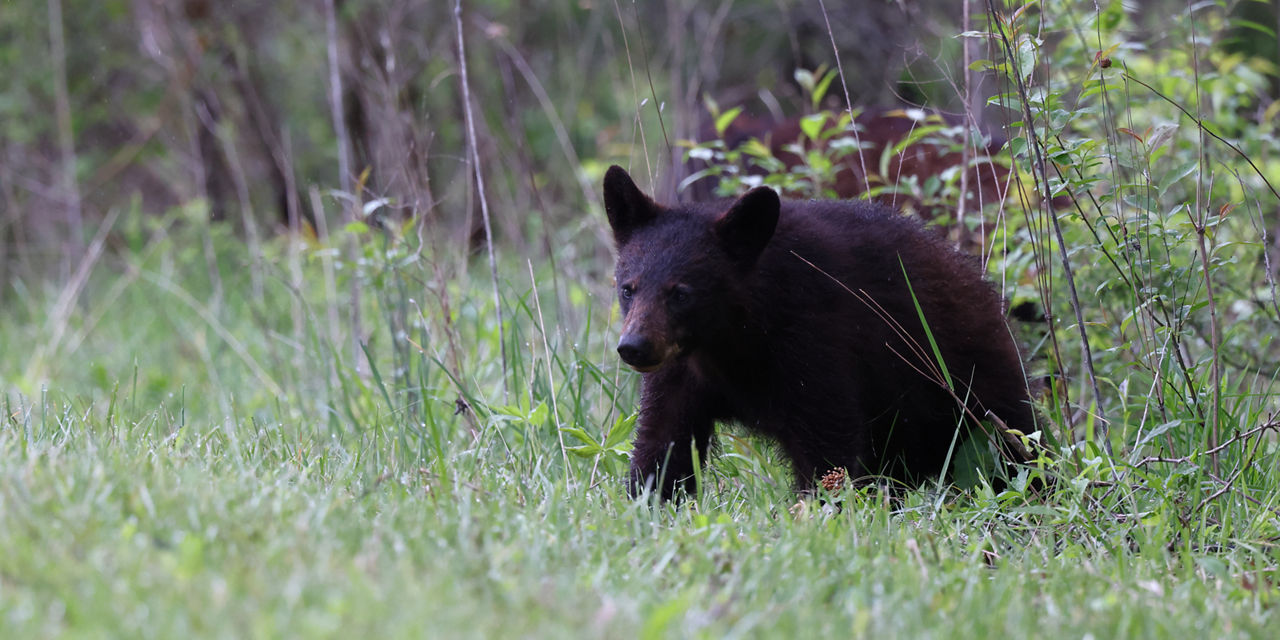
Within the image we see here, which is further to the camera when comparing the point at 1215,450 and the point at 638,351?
the point at 638,351

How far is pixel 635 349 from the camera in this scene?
374 cm

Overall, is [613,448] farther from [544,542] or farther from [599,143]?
[599,143]

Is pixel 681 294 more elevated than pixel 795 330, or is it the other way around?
pixel 681 294

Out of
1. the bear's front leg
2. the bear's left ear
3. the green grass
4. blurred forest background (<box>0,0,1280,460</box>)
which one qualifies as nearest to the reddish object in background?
blurred forest background (<box>0,0,1280,460</box>)

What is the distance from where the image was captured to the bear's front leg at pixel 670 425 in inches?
160

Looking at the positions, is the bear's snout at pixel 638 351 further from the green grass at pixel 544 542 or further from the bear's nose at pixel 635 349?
the green grass at pixel 544 542

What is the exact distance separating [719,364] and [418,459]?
1.03 meters

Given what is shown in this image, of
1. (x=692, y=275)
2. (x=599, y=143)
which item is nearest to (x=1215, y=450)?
(x=692, y=275)

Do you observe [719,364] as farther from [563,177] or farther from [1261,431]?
[563,177]

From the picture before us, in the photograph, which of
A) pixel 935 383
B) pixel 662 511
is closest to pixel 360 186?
pixel 662 511

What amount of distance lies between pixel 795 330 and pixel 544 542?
1406 millimetres

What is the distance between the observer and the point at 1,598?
2055 mm

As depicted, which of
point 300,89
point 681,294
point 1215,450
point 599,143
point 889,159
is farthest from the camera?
point 300,89

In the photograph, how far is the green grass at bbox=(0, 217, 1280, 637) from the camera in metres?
2.14
